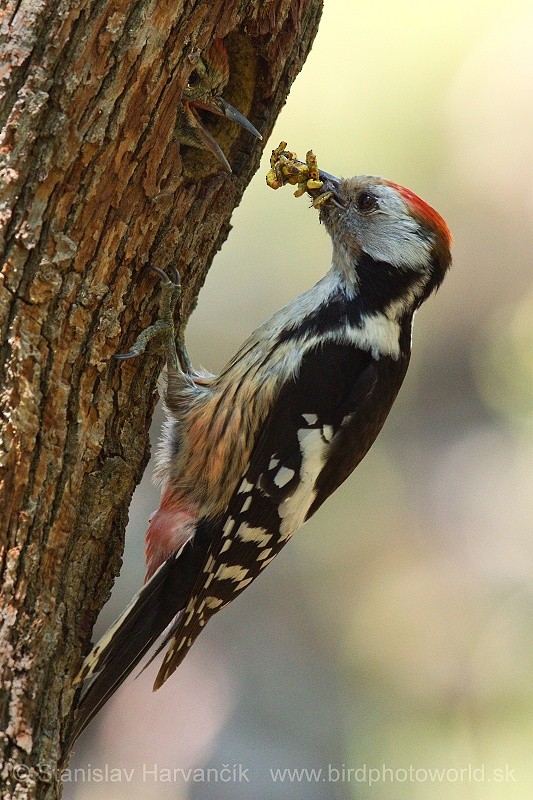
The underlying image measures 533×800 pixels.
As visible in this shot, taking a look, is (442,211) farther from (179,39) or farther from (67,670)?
(67,670)

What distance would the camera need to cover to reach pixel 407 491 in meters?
5.20

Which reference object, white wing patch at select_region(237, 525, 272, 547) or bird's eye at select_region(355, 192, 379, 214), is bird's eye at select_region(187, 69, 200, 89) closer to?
bird's eye at select_region(355, 192, 379, 214)

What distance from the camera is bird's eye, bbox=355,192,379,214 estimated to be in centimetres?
321

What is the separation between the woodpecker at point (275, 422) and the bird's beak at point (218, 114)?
0.64 meters

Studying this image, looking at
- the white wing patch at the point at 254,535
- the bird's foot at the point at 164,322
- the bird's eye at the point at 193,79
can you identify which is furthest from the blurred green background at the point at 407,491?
the bird's eye at the point at 193,79

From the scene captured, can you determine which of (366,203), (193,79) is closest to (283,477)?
(366,203)

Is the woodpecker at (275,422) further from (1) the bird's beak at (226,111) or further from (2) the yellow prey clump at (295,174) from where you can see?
(1) the bird's beak at (226,111)

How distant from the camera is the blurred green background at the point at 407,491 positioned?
4.72 metres

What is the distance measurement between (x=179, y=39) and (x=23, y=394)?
2.91 ft

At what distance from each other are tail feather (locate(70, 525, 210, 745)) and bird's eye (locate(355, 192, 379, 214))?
4.14 feet

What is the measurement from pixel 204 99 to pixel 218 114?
0.14m

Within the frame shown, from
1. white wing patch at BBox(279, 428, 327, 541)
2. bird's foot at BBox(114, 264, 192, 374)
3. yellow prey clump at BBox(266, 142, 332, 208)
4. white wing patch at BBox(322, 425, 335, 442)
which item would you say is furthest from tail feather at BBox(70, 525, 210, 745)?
yellow prey clump at BBox(266, 142, 332, 208)

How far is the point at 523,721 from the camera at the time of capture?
15.6ft

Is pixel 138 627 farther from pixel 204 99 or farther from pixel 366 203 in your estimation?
pixel 366 203
